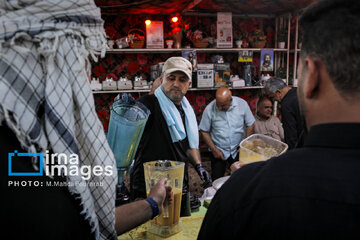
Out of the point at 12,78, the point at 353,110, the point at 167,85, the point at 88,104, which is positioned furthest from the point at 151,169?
the point at 167,85

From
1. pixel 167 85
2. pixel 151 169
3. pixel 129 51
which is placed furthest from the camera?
pixel 129 51

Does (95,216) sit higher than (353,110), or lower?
lower

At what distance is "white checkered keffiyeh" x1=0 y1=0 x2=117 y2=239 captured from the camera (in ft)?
2.31

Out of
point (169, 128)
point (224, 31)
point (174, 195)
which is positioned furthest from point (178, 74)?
point (224, 31)

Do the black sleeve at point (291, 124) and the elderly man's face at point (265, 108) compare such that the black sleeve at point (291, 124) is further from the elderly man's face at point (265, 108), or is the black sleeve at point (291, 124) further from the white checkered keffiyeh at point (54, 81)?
Result: the white checkered keffiyeh at point (54, 81)

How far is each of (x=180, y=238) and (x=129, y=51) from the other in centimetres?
391

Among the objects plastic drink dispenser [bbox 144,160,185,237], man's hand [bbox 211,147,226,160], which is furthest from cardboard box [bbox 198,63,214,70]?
plastic drink dispenser [bbox 144,160,185,237]

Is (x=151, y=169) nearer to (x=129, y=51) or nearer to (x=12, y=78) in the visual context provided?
(x=12, y=78)

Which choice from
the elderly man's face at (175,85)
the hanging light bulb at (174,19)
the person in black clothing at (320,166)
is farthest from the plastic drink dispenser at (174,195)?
the hanging light bulb at (174,19)

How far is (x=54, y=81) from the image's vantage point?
759 millimetres

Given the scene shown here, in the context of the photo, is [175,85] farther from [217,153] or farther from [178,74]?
[217,153]

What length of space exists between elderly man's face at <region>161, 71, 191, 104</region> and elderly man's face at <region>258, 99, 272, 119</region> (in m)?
1.76

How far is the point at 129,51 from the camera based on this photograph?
4.86 m
